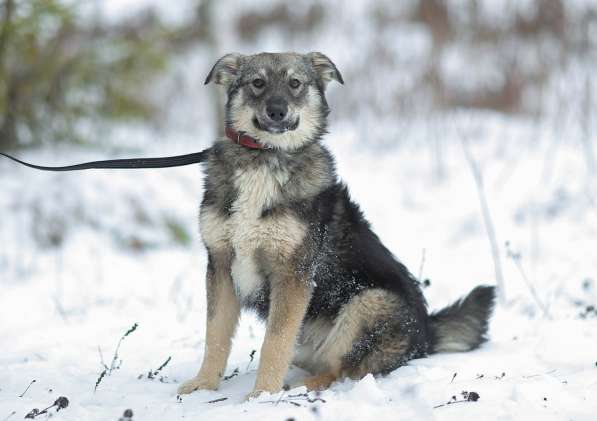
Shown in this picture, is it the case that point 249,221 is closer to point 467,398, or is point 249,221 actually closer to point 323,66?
point 323,66

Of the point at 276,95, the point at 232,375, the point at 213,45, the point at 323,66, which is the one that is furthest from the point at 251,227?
the point at 213,45

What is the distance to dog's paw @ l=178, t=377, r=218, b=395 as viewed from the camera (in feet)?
11.3

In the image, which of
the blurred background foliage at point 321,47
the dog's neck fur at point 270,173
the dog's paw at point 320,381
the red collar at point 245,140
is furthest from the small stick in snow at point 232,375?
the blurred background foliage at point 321,47

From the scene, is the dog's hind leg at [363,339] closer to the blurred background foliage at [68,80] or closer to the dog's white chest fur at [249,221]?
the dog's white chest fur at [249,221]

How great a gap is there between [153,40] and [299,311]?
22.7ft

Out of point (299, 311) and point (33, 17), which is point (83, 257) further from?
point (299, 311)

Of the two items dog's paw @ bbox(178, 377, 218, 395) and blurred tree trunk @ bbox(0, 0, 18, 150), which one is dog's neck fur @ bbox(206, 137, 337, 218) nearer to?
dog's paw @ bbox(178, 377, 218, 395)

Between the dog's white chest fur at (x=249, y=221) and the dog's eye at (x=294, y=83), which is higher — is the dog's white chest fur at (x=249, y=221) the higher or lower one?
the lower one

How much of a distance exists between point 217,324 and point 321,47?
11925 mm

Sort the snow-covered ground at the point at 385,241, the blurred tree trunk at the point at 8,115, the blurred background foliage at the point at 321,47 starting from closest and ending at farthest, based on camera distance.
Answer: the snow-covered ground at the point at 385,241 < the blurred tree trunk at the point at 8,115 < the blurred background foliage at the point at 321,47

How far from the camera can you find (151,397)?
332cm

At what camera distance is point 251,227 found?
3.29 metres

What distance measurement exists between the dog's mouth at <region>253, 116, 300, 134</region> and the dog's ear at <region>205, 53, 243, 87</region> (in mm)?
435

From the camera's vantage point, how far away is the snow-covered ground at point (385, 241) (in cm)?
293
